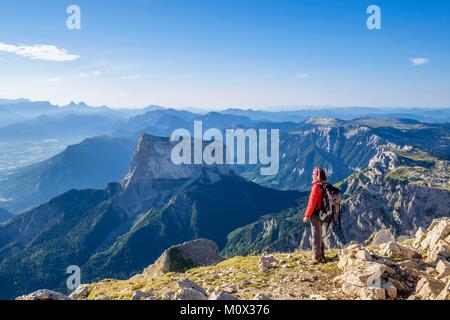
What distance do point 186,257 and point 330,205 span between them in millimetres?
29825

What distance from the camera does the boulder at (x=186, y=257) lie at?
47.3 metres

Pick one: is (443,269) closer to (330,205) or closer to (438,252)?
(438,252)

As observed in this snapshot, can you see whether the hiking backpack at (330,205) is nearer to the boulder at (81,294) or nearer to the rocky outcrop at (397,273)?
the rocky outcrop at (397,273)

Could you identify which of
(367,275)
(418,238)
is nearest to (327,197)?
(367,275)

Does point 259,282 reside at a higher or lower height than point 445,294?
lower

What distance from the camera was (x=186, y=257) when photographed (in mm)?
52844

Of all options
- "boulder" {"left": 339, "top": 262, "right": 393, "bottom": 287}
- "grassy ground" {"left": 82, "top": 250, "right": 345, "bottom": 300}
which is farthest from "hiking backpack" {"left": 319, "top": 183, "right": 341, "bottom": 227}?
"boulder" {"left": 339, "top": 262, "right": 393, "bottom": 287}

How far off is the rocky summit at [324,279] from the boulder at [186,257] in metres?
16.8

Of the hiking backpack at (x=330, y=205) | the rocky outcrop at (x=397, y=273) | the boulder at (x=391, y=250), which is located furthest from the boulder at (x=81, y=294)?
the boulder at (x=391, y=250)

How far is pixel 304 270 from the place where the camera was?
2570 centimetres

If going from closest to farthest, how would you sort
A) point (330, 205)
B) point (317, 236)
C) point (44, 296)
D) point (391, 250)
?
point (44, 296), point (330, 205), point (391, 250), point (317, 236)

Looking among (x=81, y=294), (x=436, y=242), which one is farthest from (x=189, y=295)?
(x=436, y=242)
